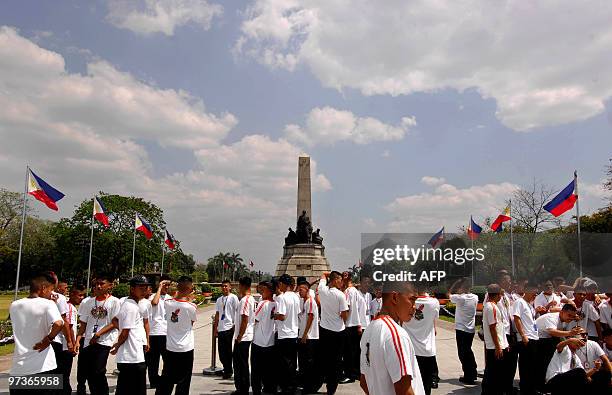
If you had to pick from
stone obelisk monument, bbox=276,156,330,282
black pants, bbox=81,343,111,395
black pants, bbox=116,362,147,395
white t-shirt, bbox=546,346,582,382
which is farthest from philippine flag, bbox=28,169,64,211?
stone obelisk monument, bbox=276,156,330,282

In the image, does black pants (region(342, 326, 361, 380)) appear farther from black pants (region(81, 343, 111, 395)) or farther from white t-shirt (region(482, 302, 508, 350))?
black pants (region(81, 343, 111, 395))

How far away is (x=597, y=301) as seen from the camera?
25.5ft

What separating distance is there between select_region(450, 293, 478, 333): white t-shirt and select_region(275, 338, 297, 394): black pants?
10.8 feet

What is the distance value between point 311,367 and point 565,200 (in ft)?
45.5

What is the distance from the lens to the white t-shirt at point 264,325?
7355mm

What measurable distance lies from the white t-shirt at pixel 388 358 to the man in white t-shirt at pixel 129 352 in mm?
3529

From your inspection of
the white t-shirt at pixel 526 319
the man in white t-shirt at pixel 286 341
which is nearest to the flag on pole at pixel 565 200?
the white t-shirt at pixel 526 319

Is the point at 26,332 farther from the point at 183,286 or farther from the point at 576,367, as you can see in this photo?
the point at 576,367

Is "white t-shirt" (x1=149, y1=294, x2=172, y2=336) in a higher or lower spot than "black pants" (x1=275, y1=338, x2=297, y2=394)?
higher

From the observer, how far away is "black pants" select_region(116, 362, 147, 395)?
5.62 meters

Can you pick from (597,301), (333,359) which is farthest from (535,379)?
(333,359)

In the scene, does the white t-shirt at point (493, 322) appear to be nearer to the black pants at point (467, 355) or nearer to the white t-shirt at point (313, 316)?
the black pants at point (467, 355)

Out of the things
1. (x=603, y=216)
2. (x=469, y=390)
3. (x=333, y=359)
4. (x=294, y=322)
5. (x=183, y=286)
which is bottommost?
(x=469, y=390)

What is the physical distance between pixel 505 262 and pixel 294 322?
1326 inches
